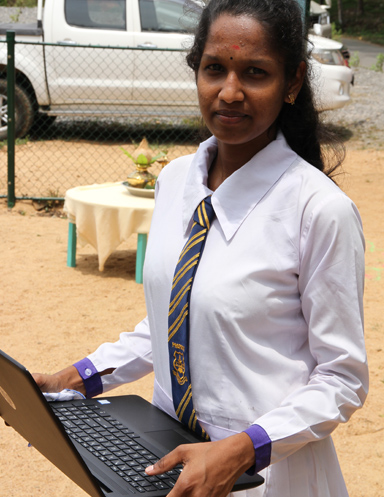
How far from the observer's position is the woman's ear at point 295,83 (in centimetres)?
154

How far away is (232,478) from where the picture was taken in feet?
4.17

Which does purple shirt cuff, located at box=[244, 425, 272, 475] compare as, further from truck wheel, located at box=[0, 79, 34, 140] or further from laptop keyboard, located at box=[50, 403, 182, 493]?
truck wheel, located at box=[0, 79, 34, 140]

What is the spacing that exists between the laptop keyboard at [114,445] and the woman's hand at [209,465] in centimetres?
3

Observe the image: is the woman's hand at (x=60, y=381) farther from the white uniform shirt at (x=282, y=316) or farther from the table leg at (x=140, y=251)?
the table leg at (x=140, y=251)

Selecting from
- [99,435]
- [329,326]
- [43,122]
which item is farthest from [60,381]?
[43,122]

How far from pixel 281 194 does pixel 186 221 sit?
8.7 inches

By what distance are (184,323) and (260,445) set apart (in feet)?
0.92

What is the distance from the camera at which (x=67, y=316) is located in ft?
16.7

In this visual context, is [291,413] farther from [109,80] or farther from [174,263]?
[109,80]

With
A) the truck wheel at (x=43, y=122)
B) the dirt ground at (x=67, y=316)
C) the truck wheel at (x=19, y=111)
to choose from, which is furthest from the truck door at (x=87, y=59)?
the dirt ground at (x=67, y=316)

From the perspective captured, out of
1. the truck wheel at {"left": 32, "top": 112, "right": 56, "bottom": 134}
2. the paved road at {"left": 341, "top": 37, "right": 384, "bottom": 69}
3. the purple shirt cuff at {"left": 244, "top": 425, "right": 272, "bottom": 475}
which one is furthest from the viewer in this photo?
the paved road at {"left": 341, "top": 37, "right": 384, "bottom": 69}

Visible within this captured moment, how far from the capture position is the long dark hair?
146cm

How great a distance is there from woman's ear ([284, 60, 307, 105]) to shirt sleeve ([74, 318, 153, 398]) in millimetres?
604

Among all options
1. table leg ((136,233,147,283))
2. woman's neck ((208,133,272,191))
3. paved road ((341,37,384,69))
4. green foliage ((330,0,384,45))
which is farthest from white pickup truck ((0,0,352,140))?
green foliage ((330,0,384,45))
